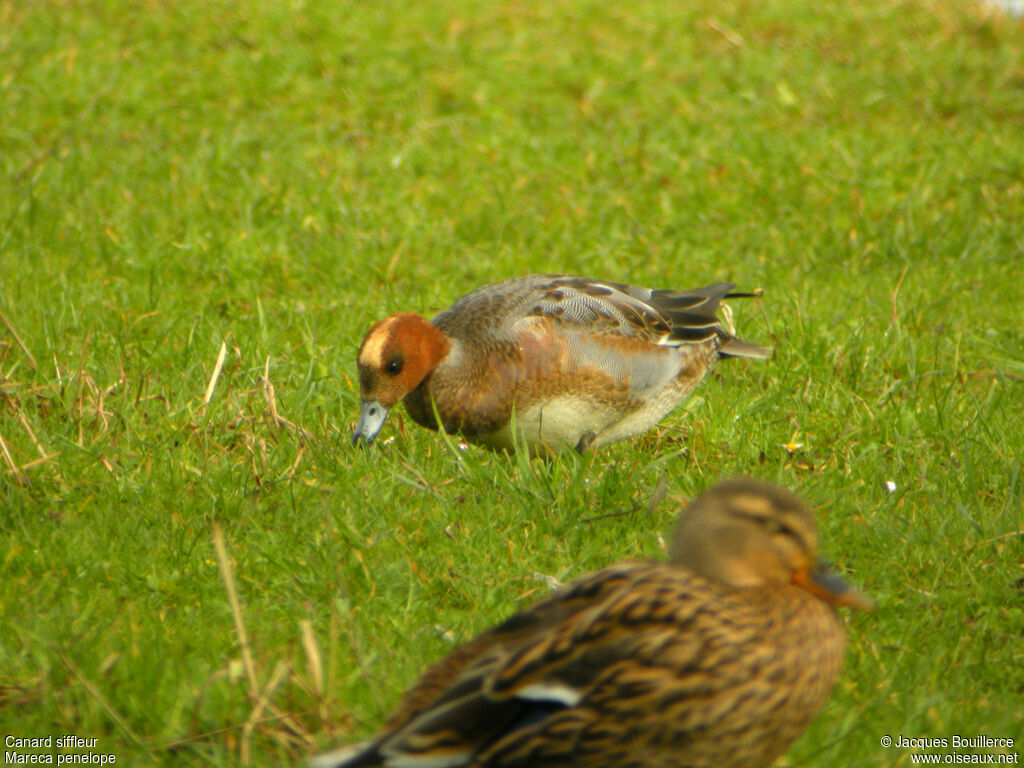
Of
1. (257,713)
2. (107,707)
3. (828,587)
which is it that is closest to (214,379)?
(107,707)

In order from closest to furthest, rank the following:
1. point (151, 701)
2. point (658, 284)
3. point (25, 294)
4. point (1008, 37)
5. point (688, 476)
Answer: point (151, 701) < point (688, 476) < point (25, 294) < point (658, 284) < point (1008, 37)

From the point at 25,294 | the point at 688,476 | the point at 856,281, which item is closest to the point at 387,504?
the point at 688,476

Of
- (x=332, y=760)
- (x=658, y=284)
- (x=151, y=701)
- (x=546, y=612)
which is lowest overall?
(x=658, y=284)

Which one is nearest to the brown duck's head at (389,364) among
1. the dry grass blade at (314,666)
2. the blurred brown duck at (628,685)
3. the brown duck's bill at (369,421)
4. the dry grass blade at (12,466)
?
the brown duck's bill at (369,421)

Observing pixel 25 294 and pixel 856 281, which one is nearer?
pixel 25 294

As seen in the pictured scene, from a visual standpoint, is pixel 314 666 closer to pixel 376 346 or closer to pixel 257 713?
pixel 257 713

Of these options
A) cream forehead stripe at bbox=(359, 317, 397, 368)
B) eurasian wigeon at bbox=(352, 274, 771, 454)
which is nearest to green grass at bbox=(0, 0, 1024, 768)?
eurasian wigeon at bbox=(352, 274, 771, 454)

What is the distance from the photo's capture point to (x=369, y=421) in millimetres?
4668

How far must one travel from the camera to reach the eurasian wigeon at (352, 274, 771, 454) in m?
4.68

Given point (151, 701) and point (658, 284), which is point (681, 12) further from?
point (151, 701)

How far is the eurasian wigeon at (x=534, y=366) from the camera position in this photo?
468 centimetres

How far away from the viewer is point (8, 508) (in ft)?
13.0

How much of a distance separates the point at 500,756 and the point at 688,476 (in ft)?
7.07

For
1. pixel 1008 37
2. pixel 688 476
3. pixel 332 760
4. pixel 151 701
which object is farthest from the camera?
pixel 1008 37
